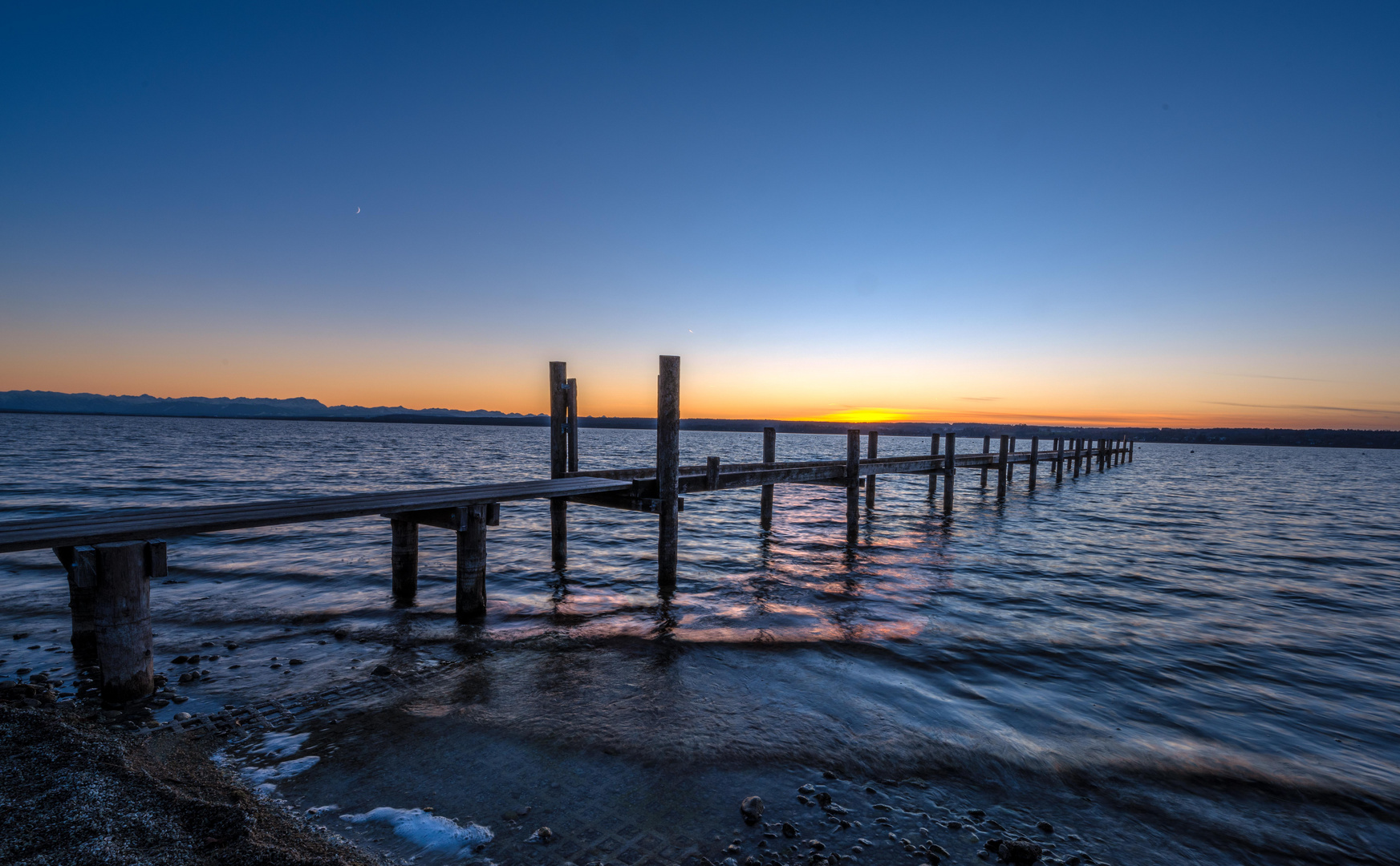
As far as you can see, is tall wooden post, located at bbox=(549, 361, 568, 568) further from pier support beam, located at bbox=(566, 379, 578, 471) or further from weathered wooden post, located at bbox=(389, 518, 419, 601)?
weathered wooden post, located at bbox=(389, 518, 419, 601)

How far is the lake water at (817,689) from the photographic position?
438 centimetres

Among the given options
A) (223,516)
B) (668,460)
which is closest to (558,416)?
(668,460)

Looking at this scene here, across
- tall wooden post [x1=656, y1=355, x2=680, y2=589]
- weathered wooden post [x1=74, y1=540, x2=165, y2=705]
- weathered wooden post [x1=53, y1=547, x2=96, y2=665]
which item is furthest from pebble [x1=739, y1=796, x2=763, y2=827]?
weathered wooden post [x1=53, y1=547, x2=96, y2=665]

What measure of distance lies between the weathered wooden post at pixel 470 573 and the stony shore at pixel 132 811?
394 centimetres

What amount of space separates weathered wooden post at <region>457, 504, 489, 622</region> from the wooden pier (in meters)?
0.02

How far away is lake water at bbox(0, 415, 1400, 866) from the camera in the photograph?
172 inches

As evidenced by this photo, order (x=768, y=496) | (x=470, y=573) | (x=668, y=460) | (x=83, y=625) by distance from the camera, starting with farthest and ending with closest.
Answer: (x=768, y=496) < (x=668, y=460) < (x=470, y=573) < (x=83, y=625)

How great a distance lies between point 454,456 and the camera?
5212cm

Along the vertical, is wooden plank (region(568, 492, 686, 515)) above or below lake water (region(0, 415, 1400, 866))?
above

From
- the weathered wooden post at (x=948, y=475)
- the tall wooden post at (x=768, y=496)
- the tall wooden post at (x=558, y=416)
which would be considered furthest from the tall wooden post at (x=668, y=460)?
the weathered wooden post at (x=948, y=475)

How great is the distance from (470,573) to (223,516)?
3.14m

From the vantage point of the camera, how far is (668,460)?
34.3ft

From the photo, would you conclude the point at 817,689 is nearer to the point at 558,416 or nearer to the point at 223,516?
the point at 223,516

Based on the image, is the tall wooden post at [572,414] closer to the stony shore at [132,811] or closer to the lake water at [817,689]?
the lake water at [817,689]
